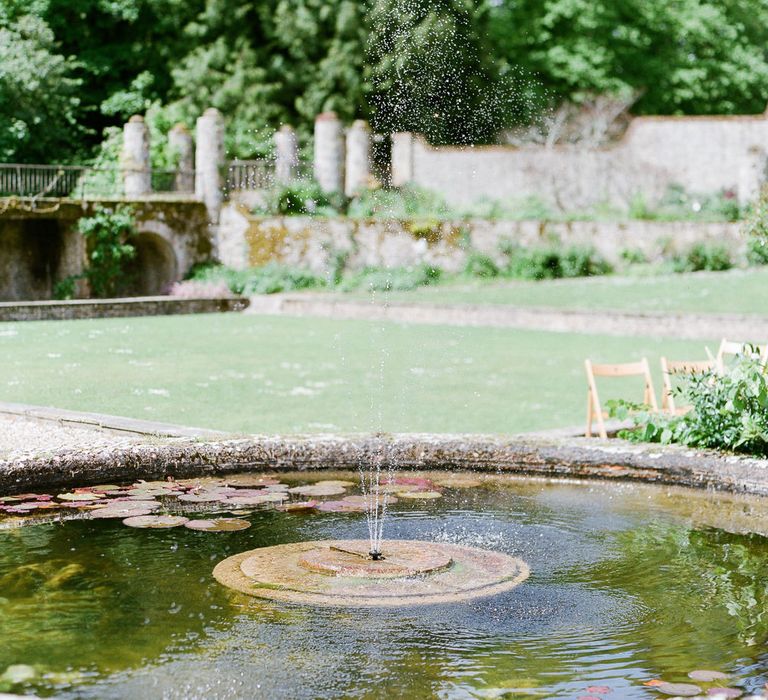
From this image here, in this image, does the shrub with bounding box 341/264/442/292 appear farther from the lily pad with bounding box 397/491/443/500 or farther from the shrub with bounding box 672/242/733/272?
the lily pad with bounding box 397/491/443/500

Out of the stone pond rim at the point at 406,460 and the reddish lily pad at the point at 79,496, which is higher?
the stone pond rim at the point at 406,460

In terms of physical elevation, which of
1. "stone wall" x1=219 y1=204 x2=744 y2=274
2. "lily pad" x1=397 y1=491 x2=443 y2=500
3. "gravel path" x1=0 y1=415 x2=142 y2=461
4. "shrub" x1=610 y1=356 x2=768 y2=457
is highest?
"stone wall" x1=219 y1=204 x2=744 y2=274

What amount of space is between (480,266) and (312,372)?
630 inches

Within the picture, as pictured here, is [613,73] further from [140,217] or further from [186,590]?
[186,590]

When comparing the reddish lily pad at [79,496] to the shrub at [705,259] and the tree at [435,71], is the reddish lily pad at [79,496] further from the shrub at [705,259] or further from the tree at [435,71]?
the tree at [435,71]

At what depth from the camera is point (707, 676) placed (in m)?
4.47

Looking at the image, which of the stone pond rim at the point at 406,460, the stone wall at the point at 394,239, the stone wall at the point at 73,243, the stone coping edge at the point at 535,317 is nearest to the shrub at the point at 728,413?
the stone pond rim at the point at 406,460

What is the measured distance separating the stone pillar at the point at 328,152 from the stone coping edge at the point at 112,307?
7.88 meters

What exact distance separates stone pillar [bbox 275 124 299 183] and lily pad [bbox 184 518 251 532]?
89.2 feet

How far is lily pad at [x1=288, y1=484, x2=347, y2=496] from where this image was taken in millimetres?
7395

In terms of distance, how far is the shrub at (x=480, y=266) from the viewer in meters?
31.2

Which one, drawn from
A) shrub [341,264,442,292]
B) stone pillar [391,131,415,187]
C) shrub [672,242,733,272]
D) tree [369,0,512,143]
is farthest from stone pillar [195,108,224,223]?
shrub [672,242,733,272]

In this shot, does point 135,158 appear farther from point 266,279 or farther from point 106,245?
point 266,279

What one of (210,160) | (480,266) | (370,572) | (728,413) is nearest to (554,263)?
(480,266)
